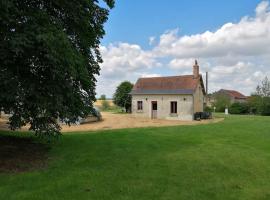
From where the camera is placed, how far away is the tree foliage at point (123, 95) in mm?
54031

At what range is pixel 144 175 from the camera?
823cm

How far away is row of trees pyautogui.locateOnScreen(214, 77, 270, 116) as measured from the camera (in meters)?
55.5

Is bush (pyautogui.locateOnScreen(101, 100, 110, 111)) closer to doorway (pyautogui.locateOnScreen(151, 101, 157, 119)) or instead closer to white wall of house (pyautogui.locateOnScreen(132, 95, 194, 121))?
white wall of house (pyautogui.locateOnScreen(132, 95, 194, 121))

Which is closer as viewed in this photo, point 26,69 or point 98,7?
point 26,69

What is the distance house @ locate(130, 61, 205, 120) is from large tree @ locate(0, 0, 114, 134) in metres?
29.3

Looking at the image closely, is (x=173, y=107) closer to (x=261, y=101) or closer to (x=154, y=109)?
(x=154, y=109)

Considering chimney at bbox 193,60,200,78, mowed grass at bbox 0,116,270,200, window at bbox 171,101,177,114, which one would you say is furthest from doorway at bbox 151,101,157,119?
mowed grass at bbox 0,116,270,200

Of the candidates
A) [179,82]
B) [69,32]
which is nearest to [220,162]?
[69,32]

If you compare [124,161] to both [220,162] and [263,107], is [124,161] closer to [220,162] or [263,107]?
[220,162]

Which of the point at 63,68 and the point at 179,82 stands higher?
the point at 179,82

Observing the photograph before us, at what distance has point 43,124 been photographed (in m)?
9.42

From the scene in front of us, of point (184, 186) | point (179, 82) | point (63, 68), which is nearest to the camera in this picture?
point (184, 186)

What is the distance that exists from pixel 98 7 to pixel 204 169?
6.03 meters

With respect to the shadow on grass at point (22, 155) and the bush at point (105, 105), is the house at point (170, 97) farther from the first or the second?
the shadow on grass at point (22, 155)
